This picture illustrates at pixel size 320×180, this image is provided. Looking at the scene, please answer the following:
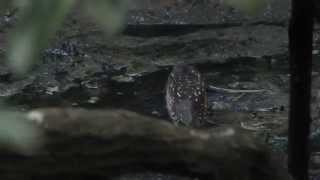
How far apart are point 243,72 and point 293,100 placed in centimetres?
285

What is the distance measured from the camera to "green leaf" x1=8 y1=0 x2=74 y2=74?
2.54 ft

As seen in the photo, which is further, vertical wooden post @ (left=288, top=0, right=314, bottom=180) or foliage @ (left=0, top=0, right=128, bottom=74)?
vertical wooden post @ (left=288, top=0, right=314, bottom=180)

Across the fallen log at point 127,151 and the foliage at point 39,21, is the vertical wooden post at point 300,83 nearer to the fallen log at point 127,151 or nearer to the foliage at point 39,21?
the fallen log at point 127,151

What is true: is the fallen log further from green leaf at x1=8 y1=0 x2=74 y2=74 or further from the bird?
the bird

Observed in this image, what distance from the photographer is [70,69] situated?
5.73m

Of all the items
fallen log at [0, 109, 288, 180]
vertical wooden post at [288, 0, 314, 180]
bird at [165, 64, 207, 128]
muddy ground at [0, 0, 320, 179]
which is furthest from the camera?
muddy ground at [0, 0, 320, 179]

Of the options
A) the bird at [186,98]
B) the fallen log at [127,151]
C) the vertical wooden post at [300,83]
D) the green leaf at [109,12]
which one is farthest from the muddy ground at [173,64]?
the green leaf at [109,12]

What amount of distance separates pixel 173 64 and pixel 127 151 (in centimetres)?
392

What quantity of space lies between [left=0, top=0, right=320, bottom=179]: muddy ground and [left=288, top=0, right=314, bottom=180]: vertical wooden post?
129 centimetres

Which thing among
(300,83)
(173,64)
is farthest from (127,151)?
(173,64)

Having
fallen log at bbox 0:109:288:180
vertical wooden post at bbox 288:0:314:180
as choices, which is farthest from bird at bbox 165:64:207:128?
fallen log at bbox 0:109:288:180

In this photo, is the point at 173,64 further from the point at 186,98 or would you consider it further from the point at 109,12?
the point at 109,12

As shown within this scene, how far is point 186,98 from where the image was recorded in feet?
14.7

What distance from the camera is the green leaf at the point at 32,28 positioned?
0.77m
